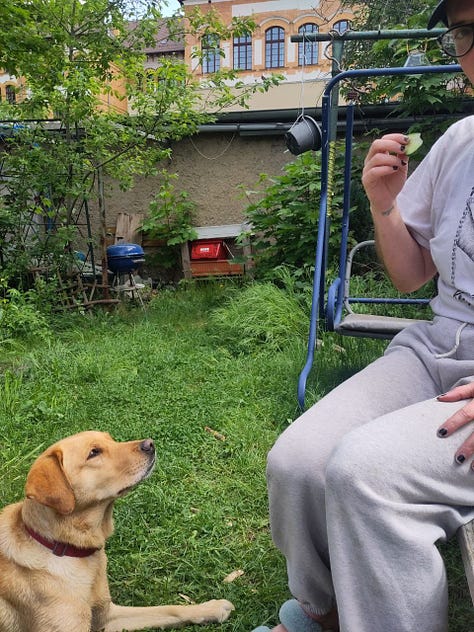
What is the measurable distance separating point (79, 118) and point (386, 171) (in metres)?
5.71

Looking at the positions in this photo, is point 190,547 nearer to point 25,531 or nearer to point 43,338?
point 25,531

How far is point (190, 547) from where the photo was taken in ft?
7.56

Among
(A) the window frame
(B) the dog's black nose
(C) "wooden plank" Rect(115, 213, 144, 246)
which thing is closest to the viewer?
(B) the dog's black nose

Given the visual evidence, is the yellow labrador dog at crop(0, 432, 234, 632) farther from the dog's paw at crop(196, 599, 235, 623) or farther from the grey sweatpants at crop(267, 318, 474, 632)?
the grey sweatpants at crop(267, 318, 474, 632)

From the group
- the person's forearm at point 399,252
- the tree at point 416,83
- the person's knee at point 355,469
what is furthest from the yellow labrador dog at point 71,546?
the tree at point 416,83

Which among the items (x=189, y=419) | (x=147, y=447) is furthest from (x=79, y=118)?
(x=147, y=447)

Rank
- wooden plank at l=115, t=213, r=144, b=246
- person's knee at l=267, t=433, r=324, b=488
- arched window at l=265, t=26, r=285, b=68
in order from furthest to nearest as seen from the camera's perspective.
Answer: arched window at l=265, t=26, r=285, b=68 → wooden plank at l=115, t=213, r=144, b=246 → person's knee at l=267, t=433, r=324, b=488

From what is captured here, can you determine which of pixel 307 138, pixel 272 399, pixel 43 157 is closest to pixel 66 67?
pixel 43 157

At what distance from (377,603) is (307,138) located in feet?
10.7

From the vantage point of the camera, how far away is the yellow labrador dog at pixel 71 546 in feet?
5.64

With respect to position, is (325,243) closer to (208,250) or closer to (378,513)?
(378,513)

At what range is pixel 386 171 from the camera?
165 centimetres

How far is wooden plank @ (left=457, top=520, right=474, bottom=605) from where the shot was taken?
3.45 feet

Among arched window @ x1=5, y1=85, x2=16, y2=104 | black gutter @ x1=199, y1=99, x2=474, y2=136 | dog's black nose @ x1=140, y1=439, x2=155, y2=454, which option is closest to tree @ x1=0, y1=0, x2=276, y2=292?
arched window @ x1=5, y1=85, x2=16, y2=104
